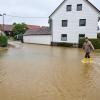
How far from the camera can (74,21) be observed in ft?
136

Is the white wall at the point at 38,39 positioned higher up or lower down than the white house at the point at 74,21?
lower down

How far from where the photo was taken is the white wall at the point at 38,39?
148 ft

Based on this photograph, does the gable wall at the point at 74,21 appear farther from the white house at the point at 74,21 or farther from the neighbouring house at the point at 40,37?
the neighbouring house at the point at 40,37

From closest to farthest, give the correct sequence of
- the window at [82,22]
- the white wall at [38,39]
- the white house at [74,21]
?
the white house at [74,21], the window at [82,22], the white wall at [38,39]

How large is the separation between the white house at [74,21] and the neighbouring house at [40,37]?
5.45 ft

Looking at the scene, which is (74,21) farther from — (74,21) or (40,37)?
(40,37)

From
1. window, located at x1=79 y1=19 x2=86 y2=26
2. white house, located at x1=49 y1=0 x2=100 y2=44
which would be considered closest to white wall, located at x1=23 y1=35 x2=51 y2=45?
white house, located at x1=49 y1=0 x2=100 y2=44

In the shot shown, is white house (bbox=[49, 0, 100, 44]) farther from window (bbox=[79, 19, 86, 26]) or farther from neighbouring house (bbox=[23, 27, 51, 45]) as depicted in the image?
neighbouring house (bbox=[23, 27, 51, 45])

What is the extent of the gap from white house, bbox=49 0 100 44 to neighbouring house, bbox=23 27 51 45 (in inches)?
65.4

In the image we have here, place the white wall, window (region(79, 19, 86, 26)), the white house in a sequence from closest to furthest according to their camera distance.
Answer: the white house, window (region(79, 19, 86, 26)), the white wall

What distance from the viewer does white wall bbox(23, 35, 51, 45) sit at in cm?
4524

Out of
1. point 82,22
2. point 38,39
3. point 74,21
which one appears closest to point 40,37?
point 38,39

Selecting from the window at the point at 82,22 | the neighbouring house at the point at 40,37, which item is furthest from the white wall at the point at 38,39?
the window at the point at 82,22

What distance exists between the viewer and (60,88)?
968 cm
